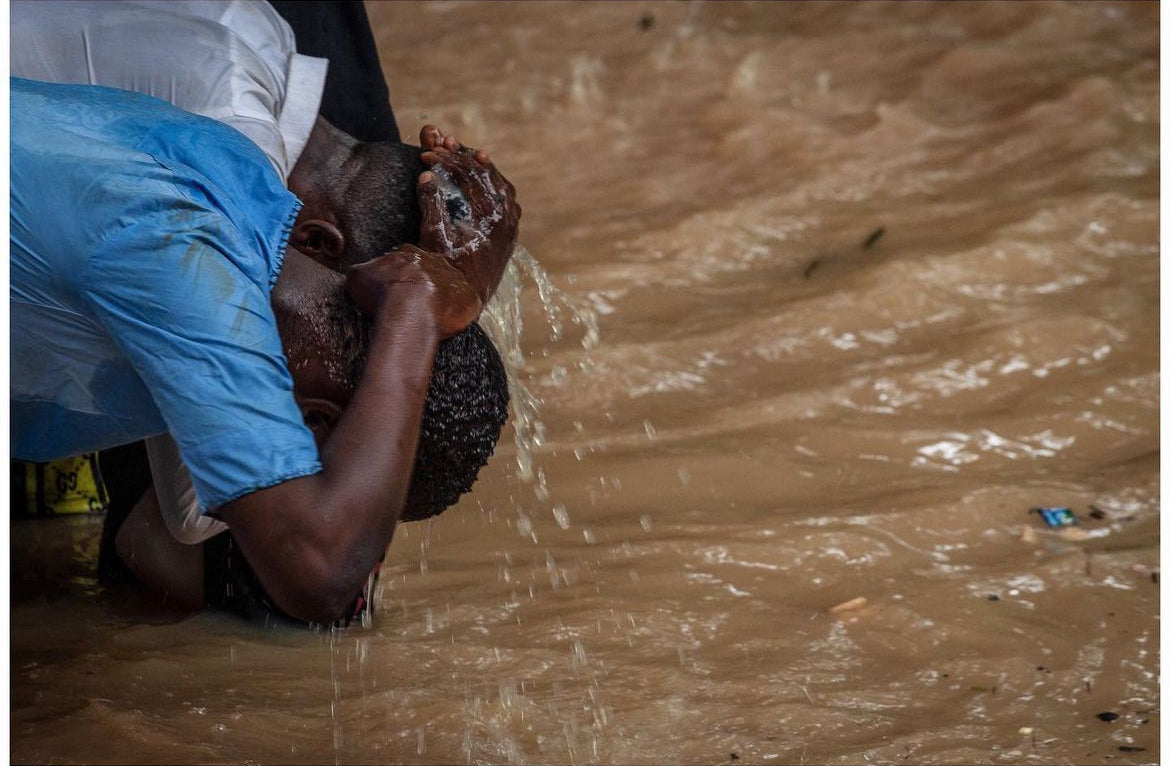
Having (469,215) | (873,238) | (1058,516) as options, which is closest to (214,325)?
(469,215)

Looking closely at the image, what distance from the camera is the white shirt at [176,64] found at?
7.72 ft

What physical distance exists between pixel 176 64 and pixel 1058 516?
2.01 metres

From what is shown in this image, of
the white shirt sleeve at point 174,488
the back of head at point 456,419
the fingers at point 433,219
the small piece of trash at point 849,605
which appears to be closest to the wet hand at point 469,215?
the fingers at point 433,219

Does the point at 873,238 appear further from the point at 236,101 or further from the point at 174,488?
the point at 174,488

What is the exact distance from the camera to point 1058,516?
3031 mm

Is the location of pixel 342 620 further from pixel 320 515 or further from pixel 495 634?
pixel 320 515

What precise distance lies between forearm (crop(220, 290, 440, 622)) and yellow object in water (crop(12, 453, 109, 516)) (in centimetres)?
136

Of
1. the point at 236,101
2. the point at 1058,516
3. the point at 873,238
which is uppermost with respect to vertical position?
the point at 236,101

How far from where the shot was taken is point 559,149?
5.08m

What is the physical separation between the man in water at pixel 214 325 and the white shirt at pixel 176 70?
275mm

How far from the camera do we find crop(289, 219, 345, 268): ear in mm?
2285

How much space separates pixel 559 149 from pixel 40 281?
3.37m

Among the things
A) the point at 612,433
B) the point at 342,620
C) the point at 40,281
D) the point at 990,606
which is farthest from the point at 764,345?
the point at 40,281

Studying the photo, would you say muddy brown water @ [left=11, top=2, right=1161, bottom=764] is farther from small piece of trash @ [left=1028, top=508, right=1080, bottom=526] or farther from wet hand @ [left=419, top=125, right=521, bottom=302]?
wet hand @ [left=419, top=125, right=521, bottom=302]
